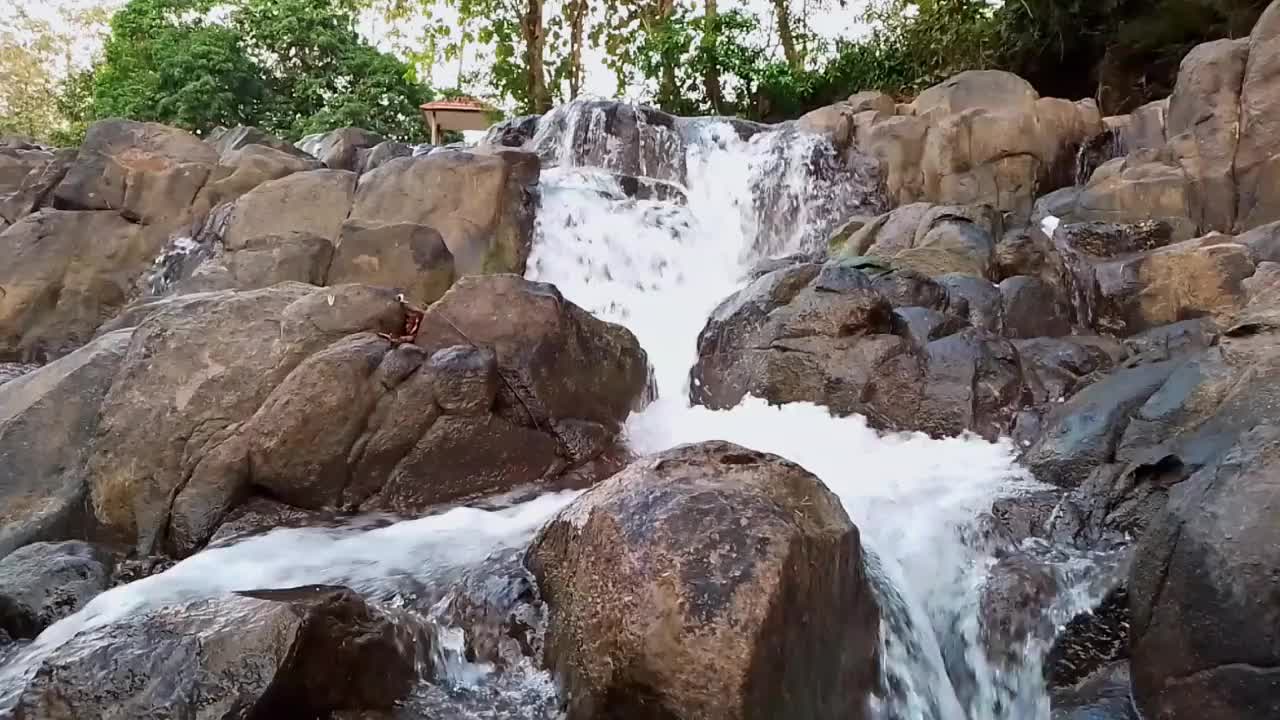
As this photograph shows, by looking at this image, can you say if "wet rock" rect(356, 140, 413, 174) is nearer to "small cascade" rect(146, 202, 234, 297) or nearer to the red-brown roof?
"small cascade" rect(146, 202, 234, 297)

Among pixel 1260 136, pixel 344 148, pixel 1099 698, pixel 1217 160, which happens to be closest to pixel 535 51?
pixel 344 148

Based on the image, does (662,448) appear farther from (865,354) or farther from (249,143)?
(249,143)

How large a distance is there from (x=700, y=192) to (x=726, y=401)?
6.90 meters

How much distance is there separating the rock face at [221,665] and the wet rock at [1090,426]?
397cm

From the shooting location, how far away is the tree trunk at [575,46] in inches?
786

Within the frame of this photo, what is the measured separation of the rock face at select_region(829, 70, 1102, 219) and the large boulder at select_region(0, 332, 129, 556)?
10308mm

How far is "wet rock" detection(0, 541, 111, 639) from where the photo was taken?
14.9 feet

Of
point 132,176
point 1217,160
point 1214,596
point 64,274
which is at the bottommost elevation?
point 1214,596

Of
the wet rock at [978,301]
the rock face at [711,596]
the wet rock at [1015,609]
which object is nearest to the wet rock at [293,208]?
the wet rock at [978,301]

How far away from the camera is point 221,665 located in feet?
10.5

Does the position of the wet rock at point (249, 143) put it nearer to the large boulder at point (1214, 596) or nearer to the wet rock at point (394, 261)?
the wet rock at point (394, 261)

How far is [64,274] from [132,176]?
1.49m

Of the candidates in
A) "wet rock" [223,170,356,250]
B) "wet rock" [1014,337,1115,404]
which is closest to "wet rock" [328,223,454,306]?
"wet rock" [223,170,356,250]

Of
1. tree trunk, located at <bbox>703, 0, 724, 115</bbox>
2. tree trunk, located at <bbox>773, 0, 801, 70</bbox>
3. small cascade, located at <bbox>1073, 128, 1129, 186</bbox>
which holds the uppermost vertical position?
tree trunk, located at <bbox>773, 0, 801, 70</bbox>
